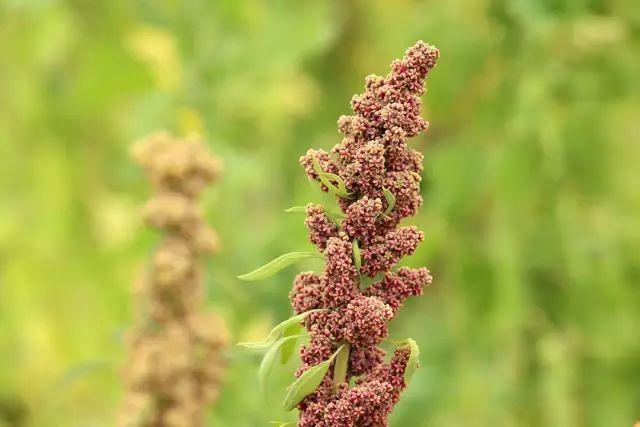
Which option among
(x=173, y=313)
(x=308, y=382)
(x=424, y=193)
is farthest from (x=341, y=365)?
(x=424, y=193)

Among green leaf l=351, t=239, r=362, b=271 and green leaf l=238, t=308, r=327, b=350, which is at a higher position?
green leaf l=351, t=239, r=362, b=271

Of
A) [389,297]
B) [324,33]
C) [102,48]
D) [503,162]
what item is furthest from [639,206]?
[389,297]

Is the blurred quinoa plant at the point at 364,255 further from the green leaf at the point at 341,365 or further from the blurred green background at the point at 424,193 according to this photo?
the blurred green background at the point at 424,193

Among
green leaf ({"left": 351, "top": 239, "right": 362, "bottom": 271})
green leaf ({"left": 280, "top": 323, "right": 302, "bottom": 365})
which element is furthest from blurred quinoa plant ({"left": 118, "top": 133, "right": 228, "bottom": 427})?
green leaf ({"left": 351, "top": 239, "right": 362, "bottom": 271})

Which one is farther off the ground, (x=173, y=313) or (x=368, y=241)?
(x=173, y=313)

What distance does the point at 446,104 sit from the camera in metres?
1.72

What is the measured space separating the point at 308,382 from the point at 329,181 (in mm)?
99

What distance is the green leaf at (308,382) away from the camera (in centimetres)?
59

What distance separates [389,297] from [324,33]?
1.17 m

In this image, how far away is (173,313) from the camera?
3.12 ft

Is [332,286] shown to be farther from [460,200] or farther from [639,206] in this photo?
[639,206]

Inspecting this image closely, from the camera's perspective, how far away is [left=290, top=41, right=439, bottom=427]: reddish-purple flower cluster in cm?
60

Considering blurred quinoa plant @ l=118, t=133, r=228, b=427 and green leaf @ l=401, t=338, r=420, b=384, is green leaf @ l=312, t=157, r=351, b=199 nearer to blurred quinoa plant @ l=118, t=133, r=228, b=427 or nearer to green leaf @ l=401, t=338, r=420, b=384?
green leaf @ l=401, t=338, r=420, b=384

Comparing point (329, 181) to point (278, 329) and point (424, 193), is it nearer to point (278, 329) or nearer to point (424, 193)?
point (278, 329)
